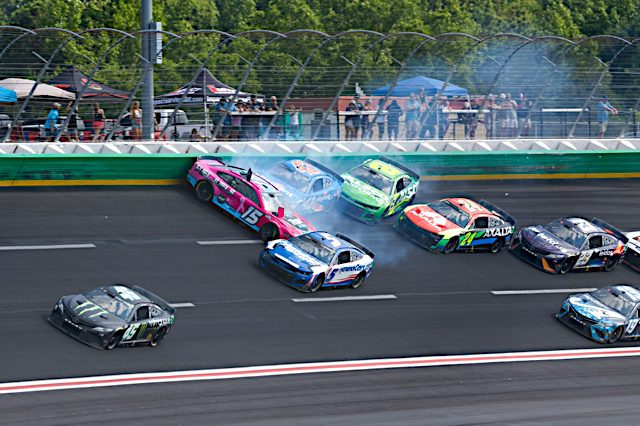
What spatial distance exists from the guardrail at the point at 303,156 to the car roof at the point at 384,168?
1.06 metres

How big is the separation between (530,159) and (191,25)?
31.1 meters

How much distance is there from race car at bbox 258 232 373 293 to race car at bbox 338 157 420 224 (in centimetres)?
286

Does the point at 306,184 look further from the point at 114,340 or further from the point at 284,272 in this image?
the point at 114,340

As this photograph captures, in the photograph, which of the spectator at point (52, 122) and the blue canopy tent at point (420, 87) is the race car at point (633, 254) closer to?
the blue canopy tent at point (420, 87)

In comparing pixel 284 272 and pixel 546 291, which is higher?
pixel 284 272

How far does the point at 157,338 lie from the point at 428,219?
8.20 m

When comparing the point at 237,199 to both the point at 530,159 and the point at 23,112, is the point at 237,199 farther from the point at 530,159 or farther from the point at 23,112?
the point at 530,159

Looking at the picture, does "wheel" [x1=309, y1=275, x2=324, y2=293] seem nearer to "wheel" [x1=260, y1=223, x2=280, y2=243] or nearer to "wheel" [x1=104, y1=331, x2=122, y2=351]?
"wheel" [x1=260, y1=223, x2=280, y2=243]

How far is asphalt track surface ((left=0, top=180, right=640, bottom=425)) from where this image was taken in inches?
625

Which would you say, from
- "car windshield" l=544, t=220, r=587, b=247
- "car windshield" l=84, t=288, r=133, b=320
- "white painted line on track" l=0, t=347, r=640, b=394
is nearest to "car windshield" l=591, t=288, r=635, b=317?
"white painted line on track" l=0, t=347, r=640, b=394

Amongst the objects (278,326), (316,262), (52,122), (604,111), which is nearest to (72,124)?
(52,122)

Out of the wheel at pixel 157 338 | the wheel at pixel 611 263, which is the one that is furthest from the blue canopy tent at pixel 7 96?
the wheel at pixel 611 263

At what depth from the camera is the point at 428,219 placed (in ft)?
78.2

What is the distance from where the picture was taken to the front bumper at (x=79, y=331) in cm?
1697
